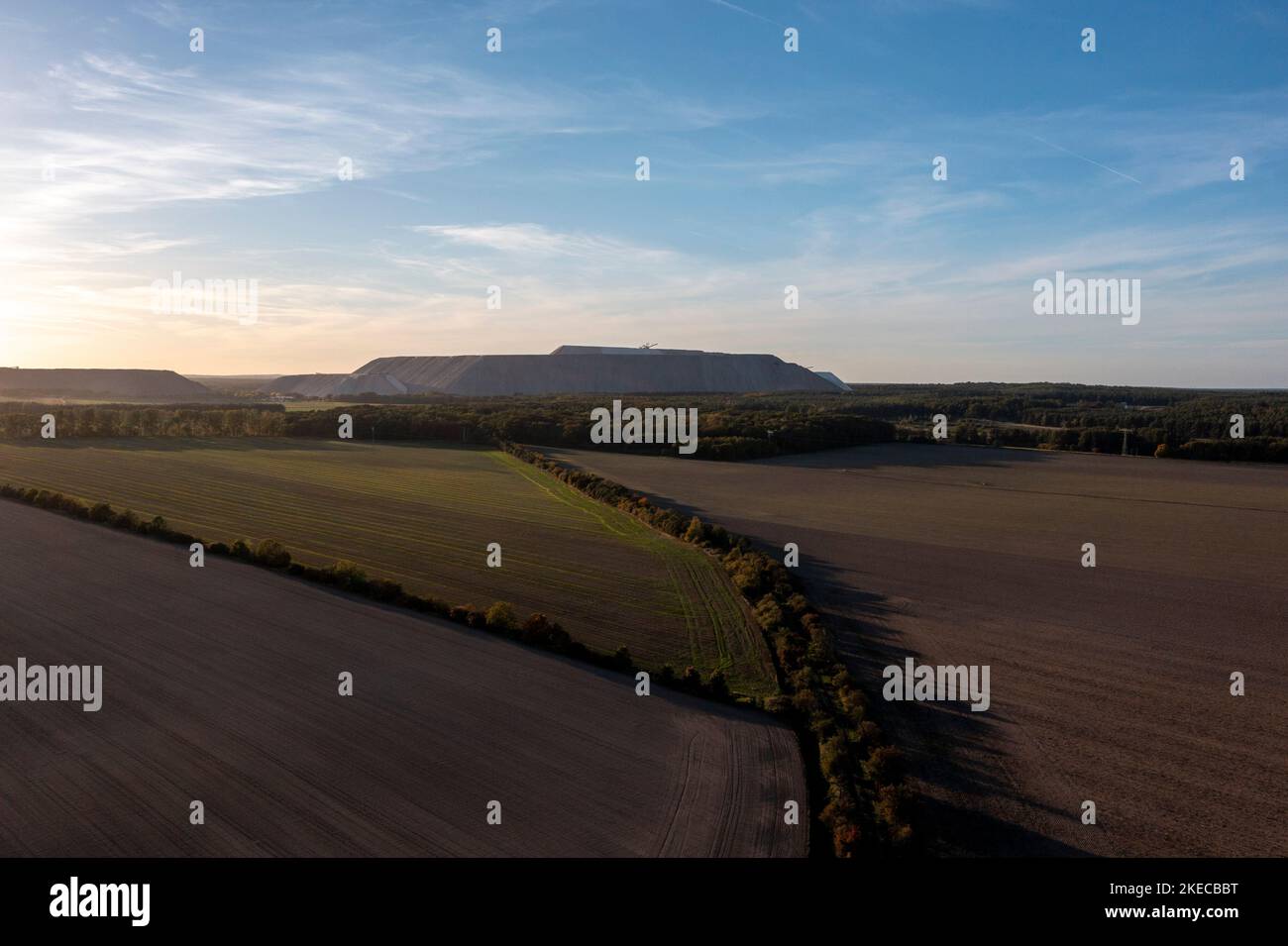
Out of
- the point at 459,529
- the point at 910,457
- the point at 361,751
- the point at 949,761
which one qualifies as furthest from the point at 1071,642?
the point at 910,457

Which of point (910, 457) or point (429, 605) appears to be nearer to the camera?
point (429, 605)

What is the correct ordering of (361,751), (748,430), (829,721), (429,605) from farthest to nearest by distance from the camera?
(748,430)
(429,605)
(829,721)
(361,751)

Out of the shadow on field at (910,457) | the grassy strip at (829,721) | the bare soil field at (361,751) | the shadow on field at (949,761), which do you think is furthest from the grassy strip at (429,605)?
the shadow on field at (910,457)

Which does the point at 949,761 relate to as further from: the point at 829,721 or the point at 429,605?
the point at 429,605
